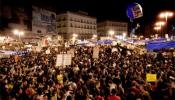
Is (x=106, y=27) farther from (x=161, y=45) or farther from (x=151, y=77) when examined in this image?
(x=151, y=77)

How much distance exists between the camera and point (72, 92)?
12188 millimetres

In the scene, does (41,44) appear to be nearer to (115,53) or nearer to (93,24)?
(115,53)

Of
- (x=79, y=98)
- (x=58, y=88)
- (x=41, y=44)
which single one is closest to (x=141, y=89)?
(x=79, y=98)

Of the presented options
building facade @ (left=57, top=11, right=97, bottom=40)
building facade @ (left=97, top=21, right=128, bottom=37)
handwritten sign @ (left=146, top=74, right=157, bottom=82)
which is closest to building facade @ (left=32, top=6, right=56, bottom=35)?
building facade @ (left=57, top=11, right=97, bottom=40)

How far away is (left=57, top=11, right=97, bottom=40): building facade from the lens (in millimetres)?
94588

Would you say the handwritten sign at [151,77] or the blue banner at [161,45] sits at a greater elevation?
the blue banner at [161,45]

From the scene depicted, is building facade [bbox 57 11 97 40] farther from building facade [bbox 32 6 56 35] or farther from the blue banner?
the blue banner

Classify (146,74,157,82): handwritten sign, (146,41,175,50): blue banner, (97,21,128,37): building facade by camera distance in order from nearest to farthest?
1. (146,74,157,82): handwritten sign
2. (146,41,175,50): blue banner
3. (97,21,128,37): building facade

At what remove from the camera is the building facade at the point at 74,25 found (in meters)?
94.6

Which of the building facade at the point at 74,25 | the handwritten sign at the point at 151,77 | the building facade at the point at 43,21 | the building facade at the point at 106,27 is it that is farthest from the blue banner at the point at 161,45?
the building facade at the point at 106,27

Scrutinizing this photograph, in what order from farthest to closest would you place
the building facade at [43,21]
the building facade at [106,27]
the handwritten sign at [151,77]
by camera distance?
the building facade at [106,27], the building facade at [43,21], the handwritten sign at [151,77]

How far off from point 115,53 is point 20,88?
671 inches

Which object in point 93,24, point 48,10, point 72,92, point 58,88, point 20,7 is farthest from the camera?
point 93,24

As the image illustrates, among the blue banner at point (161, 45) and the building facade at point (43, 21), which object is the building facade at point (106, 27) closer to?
the building facade at point (43, 21)
